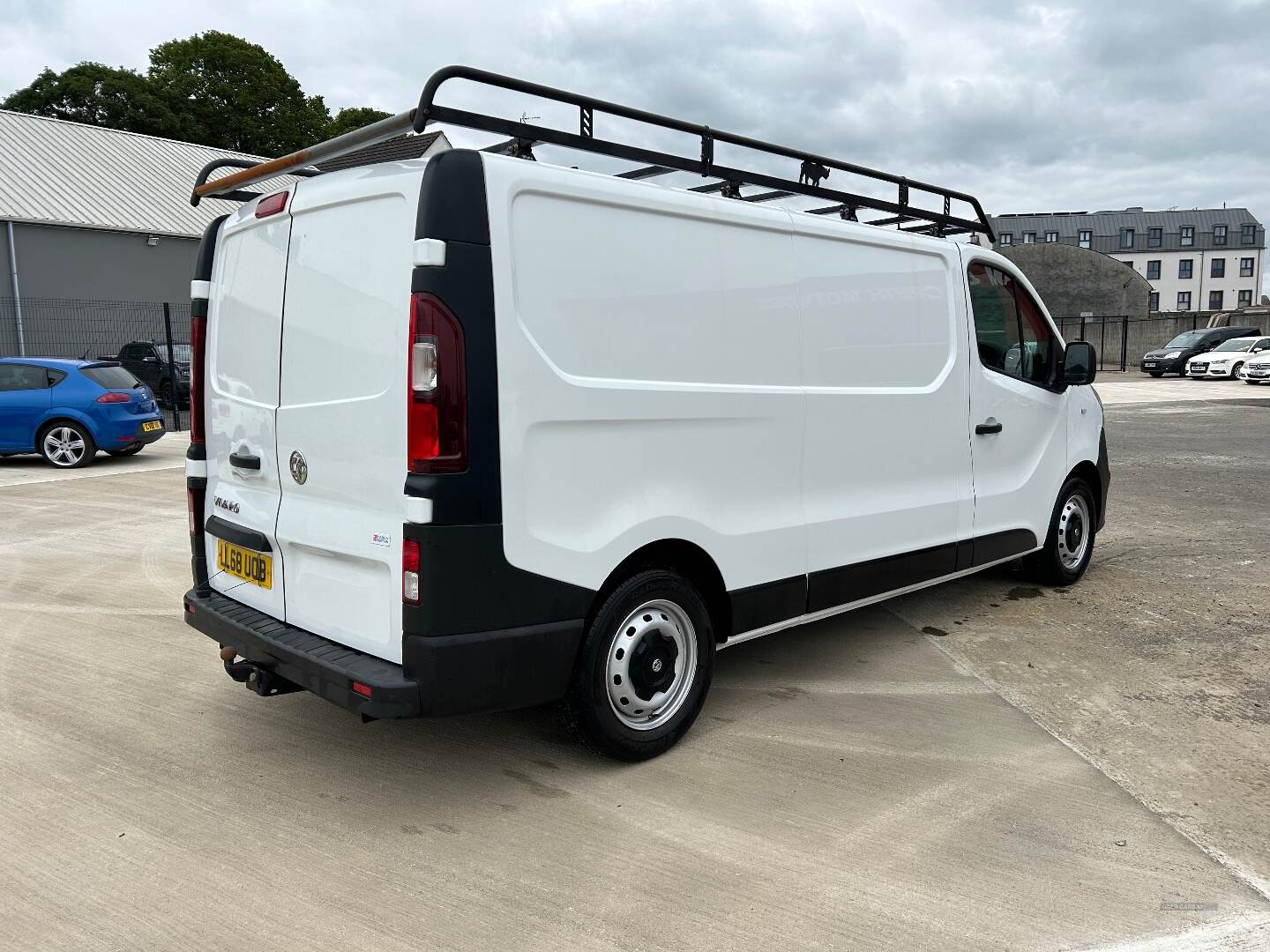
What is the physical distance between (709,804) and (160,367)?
19934 millimetres

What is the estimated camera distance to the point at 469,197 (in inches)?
119

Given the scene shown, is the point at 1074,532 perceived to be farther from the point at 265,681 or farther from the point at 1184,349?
the point at 1184,349

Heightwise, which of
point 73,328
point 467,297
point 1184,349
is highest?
point 73,328

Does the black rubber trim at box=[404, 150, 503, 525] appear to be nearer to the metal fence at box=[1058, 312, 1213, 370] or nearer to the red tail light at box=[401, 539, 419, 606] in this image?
the red tail light at box=[401, 539, 419, 606]

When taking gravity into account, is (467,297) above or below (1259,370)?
above

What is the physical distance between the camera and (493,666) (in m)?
3.16

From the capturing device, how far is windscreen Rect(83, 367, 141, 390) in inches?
498

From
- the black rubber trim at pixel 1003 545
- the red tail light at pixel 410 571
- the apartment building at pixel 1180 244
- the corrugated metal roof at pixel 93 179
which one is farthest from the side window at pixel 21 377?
the apartment building at pixel 1180 244

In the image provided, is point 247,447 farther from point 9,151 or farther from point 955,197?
point 9,151

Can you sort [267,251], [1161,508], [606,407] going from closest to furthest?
[606,407]
[267,251]
[1161,508]

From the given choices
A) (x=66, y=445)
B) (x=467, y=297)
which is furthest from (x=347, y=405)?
(x=66, y=445)

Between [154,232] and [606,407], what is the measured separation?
27815 mm

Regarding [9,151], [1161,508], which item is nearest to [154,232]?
[9,151]

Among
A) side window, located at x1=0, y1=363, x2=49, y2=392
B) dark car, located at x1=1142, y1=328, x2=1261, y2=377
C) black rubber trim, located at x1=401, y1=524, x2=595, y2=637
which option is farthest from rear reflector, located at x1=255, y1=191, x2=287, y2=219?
dark car, located at x1=1142, y1=328, x2=1261, y2=377
